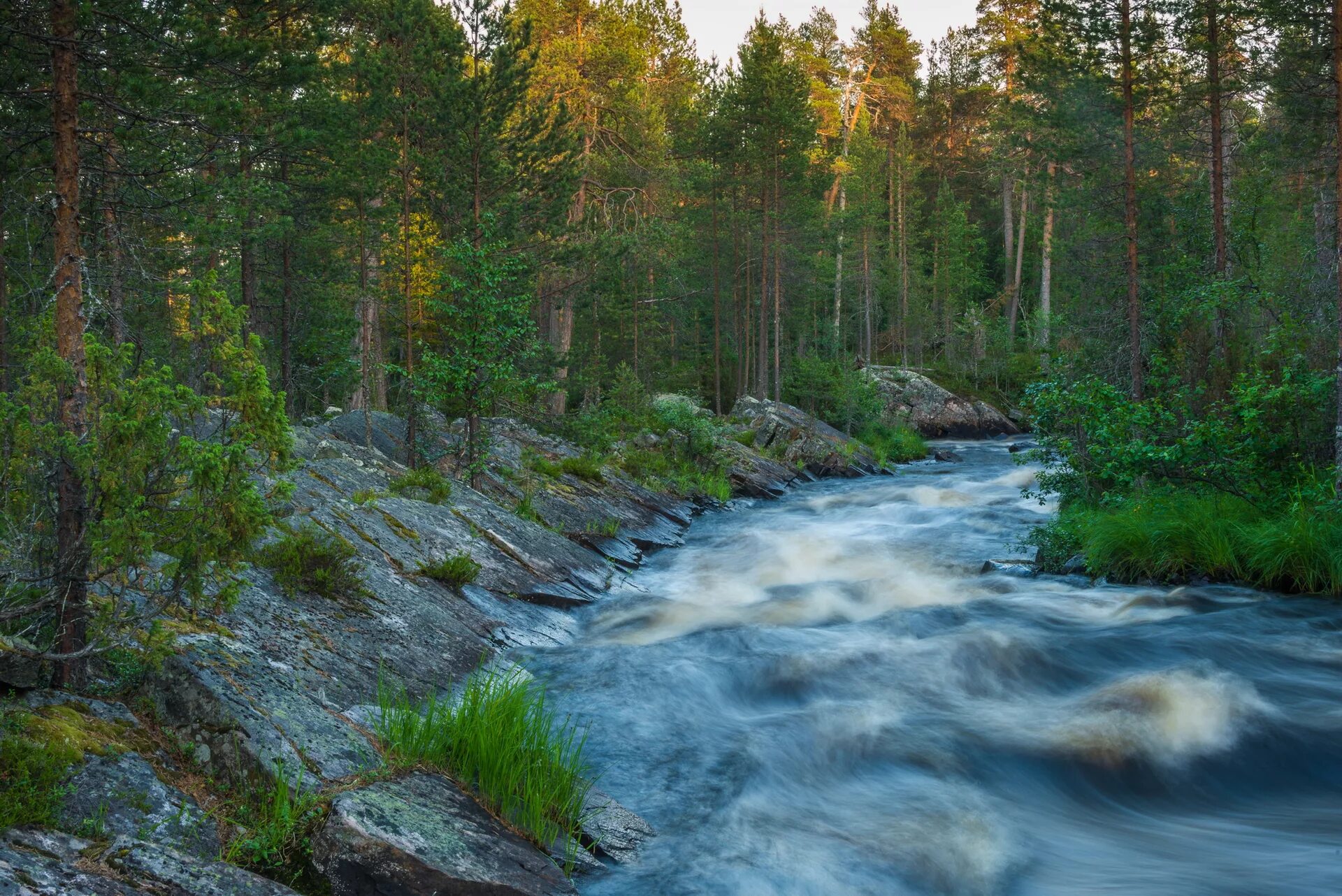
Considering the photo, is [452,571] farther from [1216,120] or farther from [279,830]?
[1216,120]

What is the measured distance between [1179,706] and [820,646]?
347 cm

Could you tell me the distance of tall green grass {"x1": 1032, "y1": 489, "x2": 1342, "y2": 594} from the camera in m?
10.2

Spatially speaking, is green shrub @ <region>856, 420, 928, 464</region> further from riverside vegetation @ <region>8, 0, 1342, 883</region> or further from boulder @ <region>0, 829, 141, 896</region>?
boulder @ <region>0, 829, 141, 896</region>

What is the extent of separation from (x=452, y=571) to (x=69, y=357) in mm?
4740

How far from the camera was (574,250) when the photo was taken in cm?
2088

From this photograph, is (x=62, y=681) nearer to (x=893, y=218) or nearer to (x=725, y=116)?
(x=725, y=116)

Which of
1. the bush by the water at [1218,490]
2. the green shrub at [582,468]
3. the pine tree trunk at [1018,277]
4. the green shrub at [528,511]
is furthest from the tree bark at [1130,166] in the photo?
the pine tree trunk at [1018,277]

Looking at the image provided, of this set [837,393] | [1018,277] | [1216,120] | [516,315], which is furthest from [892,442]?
[516,315]

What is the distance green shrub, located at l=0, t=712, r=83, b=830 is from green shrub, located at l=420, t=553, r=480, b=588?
5190 millimetres

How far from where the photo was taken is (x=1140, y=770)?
22.2 feet

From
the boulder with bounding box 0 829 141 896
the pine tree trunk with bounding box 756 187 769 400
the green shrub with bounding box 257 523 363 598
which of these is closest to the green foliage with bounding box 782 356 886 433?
the pine tree trunk with bounding box 756 187 769 400

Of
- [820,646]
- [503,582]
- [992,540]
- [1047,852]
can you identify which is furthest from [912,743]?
[992,540]

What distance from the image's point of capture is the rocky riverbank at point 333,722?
3.58m

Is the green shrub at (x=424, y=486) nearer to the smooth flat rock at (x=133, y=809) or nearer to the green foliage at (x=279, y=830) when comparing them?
the green foliage at (x=279, y=830)
